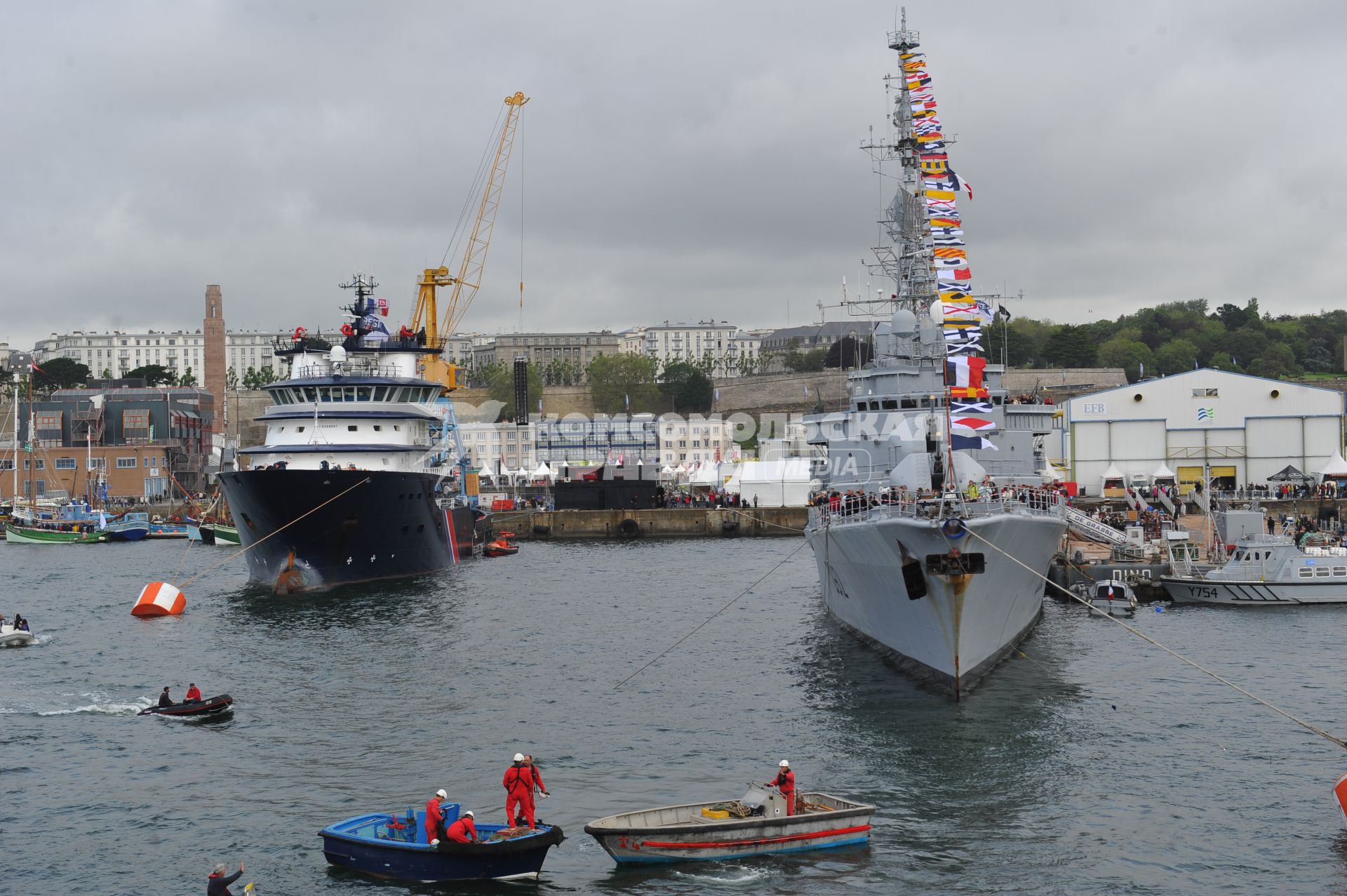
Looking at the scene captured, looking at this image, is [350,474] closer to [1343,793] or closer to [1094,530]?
[1094,530]

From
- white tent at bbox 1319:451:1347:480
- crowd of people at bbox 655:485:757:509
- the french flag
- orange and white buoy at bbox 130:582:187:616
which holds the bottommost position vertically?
orange and white buoy at bbox 130:582:187:616

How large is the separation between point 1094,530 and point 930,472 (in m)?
33.2

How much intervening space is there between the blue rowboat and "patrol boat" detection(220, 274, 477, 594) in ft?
123

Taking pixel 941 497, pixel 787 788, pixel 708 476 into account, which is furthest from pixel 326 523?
pixel 708 476

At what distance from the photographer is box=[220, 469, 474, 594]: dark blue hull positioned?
195 ft

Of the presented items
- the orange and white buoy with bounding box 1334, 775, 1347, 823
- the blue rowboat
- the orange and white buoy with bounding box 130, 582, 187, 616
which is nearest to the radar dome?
the orange and white buoy with bounding box 1334, 775, 1347, 823

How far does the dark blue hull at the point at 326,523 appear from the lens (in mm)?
59500

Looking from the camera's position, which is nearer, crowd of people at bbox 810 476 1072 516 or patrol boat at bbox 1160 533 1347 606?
crowd of people at bbox 810 476 1072 516

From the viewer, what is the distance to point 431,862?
22859 mm

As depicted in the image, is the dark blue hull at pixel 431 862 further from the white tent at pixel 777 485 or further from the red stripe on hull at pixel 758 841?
the white tent at pixel 777 485

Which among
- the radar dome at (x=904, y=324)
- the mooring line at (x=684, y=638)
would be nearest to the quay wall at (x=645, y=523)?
the mooring line at (x=684, y=638)

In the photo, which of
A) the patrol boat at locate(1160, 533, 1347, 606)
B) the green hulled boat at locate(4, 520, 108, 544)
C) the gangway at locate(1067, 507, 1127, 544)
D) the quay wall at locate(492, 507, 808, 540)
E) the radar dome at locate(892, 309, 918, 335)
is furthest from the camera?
the green hulled boat at locate(4, 520, 108, 544)

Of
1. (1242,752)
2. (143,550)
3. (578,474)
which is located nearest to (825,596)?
(1242,752)

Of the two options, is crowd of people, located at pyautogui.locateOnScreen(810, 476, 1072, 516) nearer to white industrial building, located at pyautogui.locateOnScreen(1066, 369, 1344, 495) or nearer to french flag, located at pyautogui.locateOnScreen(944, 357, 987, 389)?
french flag, located at pyautogui.locateOnScreen(944, 357, 987, 389)
